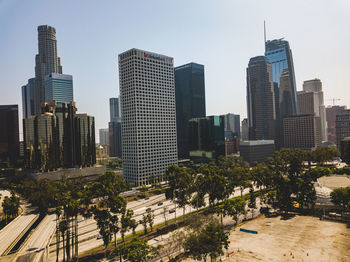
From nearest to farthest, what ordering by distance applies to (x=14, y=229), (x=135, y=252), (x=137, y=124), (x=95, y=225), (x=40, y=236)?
Answer: (x=135, y=252)
(x=40, y=236)
(x=14, y=229)
(x=95, y=225)
(x=137, y=124)

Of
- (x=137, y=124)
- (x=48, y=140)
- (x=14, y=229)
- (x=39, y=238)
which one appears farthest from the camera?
(x=137, y=124)

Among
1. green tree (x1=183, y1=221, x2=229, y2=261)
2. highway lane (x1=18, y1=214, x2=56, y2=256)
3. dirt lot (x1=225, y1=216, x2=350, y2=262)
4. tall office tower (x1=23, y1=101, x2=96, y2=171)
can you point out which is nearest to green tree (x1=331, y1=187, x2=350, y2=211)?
dirt lot (x1=225, y1=216, x2=350, y2=262)

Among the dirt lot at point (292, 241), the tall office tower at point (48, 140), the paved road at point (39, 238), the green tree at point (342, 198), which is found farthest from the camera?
the tall office tower at point (48, 140)

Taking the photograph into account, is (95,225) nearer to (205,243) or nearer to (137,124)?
(205,243)

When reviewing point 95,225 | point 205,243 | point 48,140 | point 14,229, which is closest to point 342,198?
point 205,243

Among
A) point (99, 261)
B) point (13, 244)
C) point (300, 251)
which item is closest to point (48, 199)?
point (13, 244)

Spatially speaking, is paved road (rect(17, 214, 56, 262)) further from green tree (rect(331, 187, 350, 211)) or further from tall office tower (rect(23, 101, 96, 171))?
green tree (rect(331, 187, 350, 211))

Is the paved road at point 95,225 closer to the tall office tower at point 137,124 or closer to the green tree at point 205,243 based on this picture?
the tall office tower at point 137,124

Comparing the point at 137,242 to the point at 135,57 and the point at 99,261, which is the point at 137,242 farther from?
the point at 135,57

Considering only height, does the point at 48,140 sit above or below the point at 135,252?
above

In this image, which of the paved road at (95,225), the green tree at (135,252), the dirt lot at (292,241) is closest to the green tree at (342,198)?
the dirt lot at (292,241)
